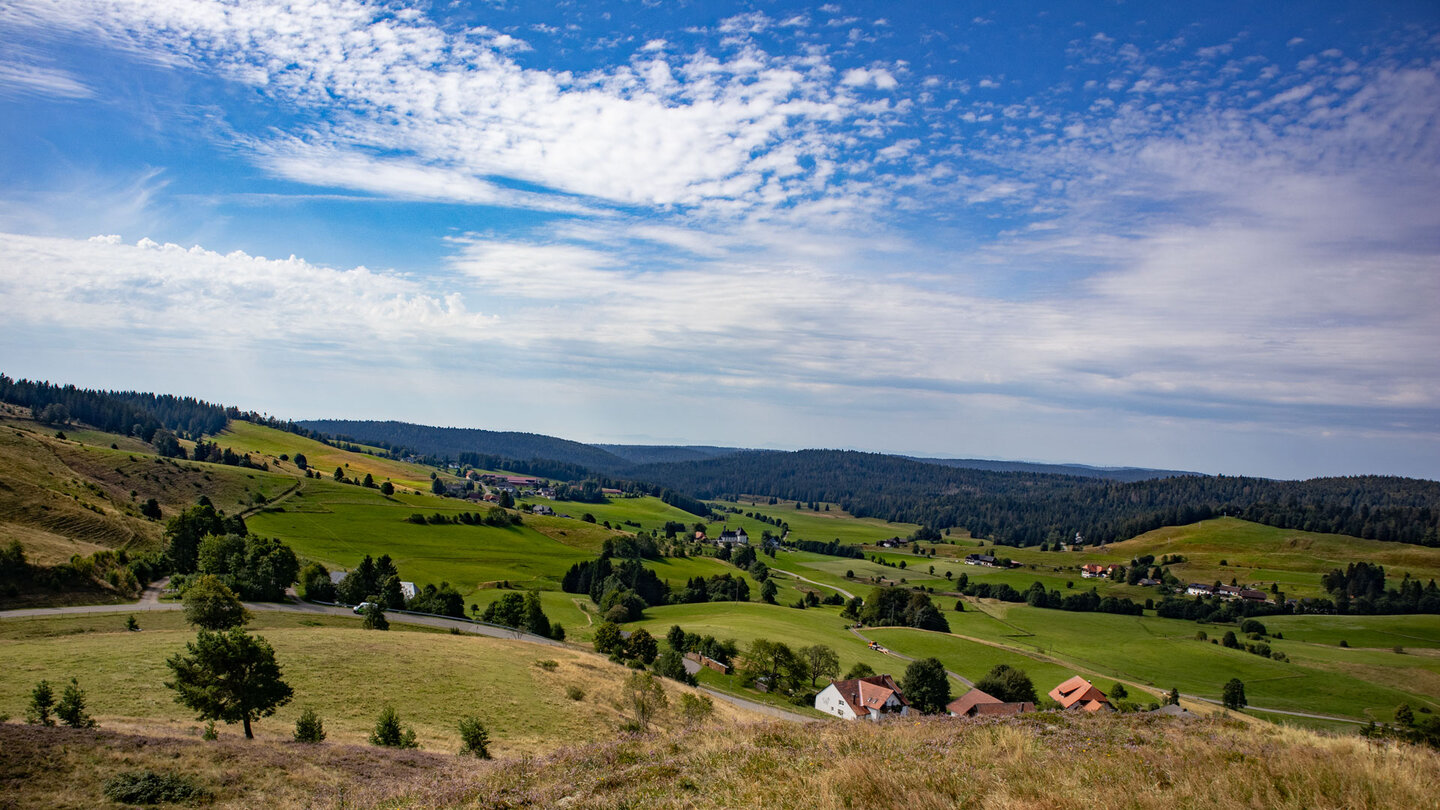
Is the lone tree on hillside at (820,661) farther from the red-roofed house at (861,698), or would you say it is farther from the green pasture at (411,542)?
the green pasture at (411,542)

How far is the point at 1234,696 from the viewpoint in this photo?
6675 cm

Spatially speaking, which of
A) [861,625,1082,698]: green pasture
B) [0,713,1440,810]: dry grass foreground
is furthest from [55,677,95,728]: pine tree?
[861,625,1082,698]: green pasture

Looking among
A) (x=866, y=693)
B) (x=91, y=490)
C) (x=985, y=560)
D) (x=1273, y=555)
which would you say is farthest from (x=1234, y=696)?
(x=91, y=490)

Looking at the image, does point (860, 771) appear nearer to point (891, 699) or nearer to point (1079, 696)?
point (891, 699)

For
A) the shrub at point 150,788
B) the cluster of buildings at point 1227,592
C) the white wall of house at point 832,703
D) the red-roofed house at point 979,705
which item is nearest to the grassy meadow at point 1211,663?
the red-roofed house at point 979,705

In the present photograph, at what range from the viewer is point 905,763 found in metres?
9.86

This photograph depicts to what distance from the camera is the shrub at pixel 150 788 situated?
45.7ft

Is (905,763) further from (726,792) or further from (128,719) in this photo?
(128,719)

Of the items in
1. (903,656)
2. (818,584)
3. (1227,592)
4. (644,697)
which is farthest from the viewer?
(818,584)

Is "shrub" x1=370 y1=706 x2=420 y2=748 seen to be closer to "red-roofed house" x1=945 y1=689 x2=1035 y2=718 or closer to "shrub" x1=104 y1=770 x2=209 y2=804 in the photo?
"shrub" x1=104 y1=770 x2=209 y2=804

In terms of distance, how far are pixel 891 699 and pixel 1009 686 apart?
45.7 ft

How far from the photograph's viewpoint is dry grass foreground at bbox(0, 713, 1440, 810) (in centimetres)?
821

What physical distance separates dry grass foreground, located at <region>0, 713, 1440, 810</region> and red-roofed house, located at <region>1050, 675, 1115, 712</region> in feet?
166

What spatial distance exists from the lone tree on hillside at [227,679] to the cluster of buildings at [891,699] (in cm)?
4410
